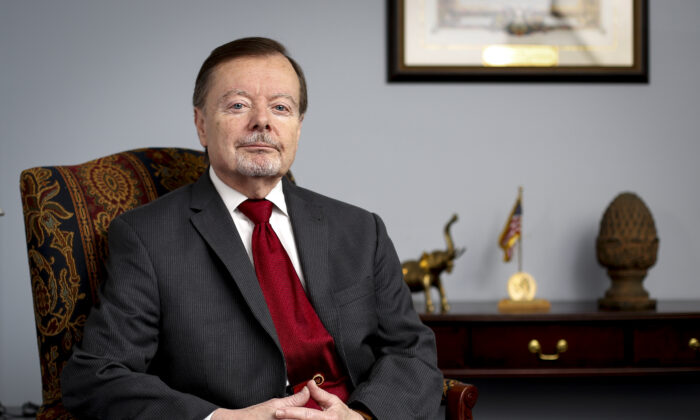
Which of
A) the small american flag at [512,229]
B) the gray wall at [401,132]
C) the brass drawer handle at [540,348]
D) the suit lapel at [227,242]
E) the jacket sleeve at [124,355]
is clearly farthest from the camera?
the gray wall at [401,132]

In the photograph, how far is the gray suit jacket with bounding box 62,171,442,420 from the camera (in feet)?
4.94

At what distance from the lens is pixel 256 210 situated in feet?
5.84

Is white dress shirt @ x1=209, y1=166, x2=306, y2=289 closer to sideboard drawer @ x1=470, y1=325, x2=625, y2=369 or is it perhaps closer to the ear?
the ear

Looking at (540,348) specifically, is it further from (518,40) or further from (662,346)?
(518,40)

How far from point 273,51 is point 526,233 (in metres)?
1.69

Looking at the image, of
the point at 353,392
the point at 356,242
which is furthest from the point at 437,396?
the point at 356,242

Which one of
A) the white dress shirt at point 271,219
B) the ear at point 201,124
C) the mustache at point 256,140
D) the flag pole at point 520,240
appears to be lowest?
the flag pole at point 520,240

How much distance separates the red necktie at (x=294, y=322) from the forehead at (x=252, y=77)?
0.35 m

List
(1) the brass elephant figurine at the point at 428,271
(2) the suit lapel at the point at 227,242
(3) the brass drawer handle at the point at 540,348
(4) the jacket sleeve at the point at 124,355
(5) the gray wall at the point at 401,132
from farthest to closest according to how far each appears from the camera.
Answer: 1. (5) the gray wall at the point at 401,132
2. (1) the brass elephant figurine at the point at 428,271
3. (3) the brass drawer handle at the point at 540,348
4. (2) the suit lapel at the point at 227,242
5. (4) the jacket sleeve at the point at 124,355

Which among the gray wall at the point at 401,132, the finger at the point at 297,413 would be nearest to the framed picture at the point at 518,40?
the gray wall at the point at 401,132

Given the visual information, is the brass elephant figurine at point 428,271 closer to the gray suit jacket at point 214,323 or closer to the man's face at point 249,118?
the gray suit jacket at point 214,323

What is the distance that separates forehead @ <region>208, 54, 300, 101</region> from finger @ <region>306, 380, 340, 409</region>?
0.73 metres

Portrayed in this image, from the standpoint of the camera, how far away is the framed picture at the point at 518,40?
3.06 m

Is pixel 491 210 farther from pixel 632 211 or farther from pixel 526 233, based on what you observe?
pixel 632 211
